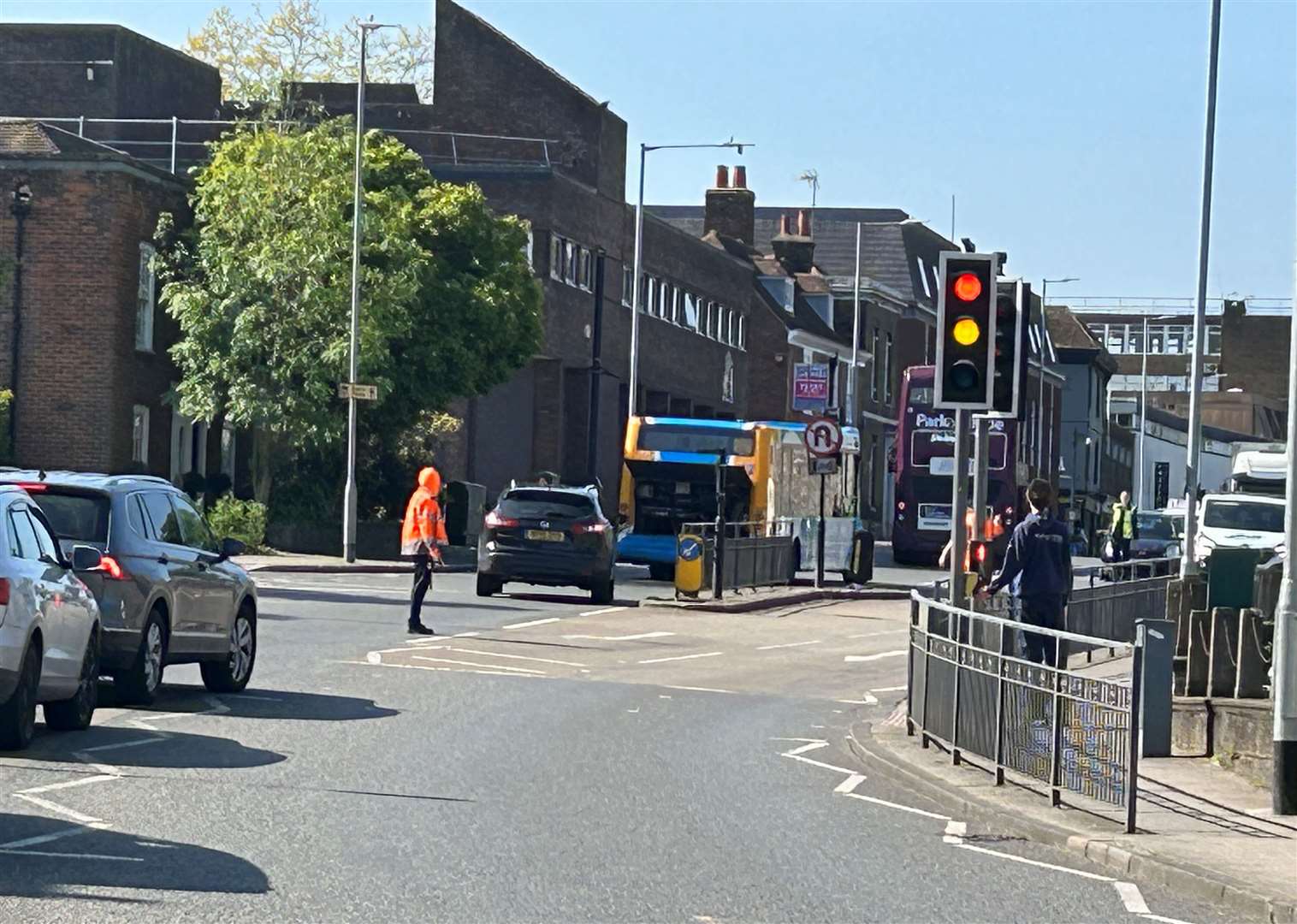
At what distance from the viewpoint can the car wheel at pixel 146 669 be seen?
53.5 feet

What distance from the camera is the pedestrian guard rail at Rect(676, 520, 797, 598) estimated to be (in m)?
33.0

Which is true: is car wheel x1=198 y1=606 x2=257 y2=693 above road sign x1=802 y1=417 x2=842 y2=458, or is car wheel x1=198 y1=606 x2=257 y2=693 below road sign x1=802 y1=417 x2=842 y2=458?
below

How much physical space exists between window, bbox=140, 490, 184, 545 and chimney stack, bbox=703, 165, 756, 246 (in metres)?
64.9

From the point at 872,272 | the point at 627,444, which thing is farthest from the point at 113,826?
the point at 872,272

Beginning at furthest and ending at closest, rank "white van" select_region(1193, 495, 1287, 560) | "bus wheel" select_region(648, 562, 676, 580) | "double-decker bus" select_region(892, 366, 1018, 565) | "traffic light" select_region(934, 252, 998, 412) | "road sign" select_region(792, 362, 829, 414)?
"road sign" select_region(792, 362, 829, 414) → "double-decker bus" select_region(892, 366, 1018, 565) → "white van" select_region(1193, 495, 1287, 560) → "bus wheel" select_region(648, 562, 676, 580) → "traffic light" select_region(934, 252, 998, 412)

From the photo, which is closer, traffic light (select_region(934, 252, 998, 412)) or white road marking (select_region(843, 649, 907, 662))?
traffic light (select_region(934, 252, 998, 412))

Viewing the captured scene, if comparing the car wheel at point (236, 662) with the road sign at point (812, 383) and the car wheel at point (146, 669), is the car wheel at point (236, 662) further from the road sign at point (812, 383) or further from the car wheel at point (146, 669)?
the road sign at point (812, 383)

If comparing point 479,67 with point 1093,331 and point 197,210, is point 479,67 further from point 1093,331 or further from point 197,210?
point 1093,331

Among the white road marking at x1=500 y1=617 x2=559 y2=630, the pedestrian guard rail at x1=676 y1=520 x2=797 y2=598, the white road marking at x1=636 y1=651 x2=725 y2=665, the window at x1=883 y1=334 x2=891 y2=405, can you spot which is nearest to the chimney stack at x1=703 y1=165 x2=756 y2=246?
the window at x1=883 y1=334 x2=891 y2=405

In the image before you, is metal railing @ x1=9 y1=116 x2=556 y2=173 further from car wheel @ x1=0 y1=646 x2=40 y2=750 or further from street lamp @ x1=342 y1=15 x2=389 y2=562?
car wheel @ x1=0 y1=646 x2=40 y2=750

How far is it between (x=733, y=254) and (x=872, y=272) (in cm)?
1702

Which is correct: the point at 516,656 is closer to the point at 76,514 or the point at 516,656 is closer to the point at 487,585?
the point at 76,514

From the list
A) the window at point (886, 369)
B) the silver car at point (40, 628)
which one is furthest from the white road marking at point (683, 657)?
the window at point (886, 369)

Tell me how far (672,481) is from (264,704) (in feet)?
82.8
